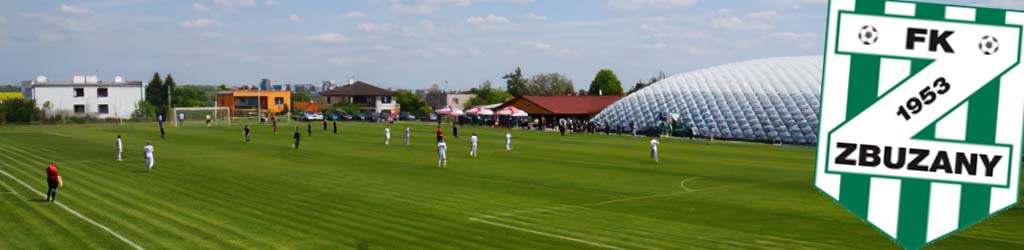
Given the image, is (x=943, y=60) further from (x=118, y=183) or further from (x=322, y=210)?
(x=118, y=183)

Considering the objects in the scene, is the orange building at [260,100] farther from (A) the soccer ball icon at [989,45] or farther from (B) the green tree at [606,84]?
(A) the soccer ball icon at [989,45]

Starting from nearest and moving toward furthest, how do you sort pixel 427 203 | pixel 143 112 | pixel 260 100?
pixel 427 203
pixel 143 112
pixel 260 100

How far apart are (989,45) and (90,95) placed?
121 meters

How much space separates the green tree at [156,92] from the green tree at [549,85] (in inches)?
2736

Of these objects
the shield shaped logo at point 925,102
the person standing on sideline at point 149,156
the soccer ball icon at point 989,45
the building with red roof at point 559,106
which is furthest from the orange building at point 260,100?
the soccer ball icon at point 989,45

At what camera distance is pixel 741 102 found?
7994 centimetres

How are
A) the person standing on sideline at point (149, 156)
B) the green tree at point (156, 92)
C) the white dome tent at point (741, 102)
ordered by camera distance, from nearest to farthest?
the person standing on sideline at point (149, 156)
the white dome tent at point (741, 102)
the green tree at point (156, 92)

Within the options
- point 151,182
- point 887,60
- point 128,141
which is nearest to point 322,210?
point 151,182

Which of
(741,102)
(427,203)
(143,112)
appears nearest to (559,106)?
(741,102)

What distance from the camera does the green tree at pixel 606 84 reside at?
15182cm

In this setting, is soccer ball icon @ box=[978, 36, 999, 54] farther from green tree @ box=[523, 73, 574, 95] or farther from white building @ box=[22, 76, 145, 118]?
green tree @ box=[523, 73, 574, 95]

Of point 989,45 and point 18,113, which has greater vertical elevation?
point 989,45

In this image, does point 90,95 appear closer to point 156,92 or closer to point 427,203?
point 156,92

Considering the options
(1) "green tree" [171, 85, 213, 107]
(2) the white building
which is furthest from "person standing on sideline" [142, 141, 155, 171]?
(1) "green tree" [171, 85, 213, 107]
